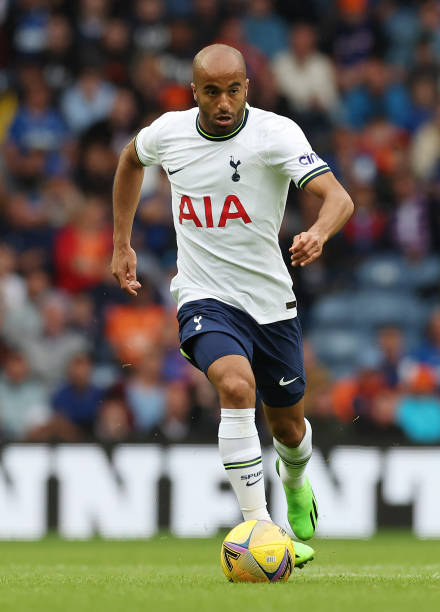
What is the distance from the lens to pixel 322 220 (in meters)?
5.95

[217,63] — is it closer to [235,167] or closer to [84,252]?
[235,167]

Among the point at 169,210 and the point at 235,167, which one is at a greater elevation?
the point at 235,167

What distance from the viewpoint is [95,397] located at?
40.4 feet

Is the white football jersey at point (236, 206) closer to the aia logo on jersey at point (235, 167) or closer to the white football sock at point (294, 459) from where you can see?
the aia logo on jersey at point (235, 167)

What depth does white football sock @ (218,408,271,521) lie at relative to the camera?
6078 mm

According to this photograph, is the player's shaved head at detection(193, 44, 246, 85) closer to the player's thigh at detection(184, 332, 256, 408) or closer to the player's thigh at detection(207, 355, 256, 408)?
the player's thigh at detection(184, 332, 256, 408)

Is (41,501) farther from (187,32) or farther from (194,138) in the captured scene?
(187,32)

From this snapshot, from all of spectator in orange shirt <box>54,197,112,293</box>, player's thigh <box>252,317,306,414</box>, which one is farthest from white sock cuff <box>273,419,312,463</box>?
spectator in orange shirt <box>54,197,112,293</box>

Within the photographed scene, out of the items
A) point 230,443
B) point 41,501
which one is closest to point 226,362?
point 230,443

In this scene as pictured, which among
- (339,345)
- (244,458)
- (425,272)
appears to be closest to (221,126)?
(244,458)

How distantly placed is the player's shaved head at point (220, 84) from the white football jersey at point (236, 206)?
0.14 metres

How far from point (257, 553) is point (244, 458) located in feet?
1.42

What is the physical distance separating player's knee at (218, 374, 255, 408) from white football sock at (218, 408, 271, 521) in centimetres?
5

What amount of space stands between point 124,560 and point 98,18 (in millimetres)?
9101
